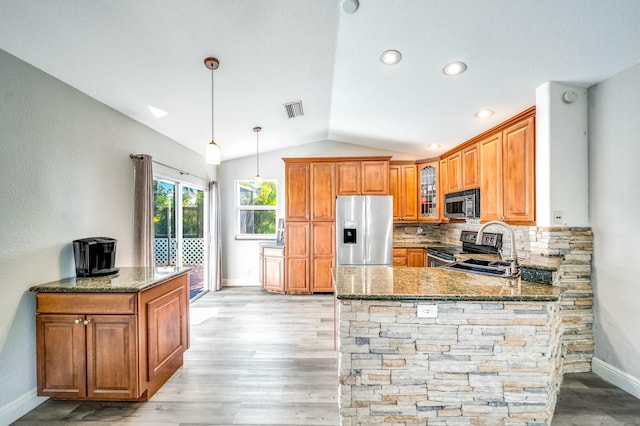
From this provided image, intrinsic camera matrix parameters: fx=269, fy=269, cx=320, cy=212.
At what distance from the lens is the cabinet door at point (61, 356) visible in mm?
1916

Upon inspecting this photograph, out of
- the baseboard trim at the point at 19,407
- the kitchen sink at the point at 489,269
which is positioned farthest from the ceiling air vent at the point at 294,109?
the baseboard trim at the point at 19,407

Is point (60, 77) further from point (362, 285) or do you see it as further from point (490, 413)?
point (490, 413)

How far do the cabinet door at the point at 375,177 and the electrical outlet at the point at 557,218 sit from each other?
2.49 meters

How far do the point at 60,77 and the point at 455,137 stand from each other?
439cm

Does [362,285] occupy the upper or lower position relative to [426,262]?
upper

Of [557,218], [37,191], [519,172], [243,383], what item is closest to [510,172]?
[519,172]

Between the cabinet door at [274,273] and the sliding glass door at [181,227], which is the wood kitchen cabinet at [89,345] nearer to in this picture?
the sliding glass door at [181,227]

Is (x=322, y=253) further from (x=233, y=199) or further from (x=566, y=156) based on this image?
(x=566, y=156)

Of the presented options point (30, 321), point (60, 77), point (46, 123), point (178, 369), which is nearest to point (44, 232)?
point (30, 321)

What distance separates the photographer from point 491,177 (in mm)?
3092

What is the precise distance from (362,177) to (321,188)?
741 mm

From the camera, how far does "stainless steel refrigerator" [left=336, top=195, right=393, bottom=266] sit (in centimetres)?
437

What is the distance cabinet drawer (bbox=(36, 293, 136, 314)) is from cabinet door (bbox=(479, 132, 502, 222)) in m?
3.53

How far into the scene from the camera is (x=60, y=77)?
2137 millimetres
